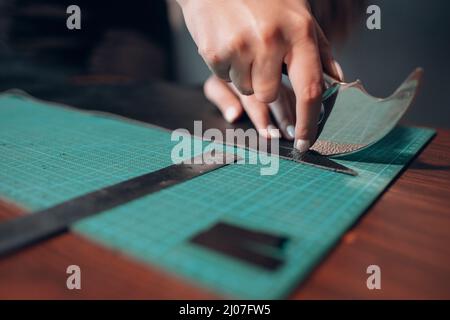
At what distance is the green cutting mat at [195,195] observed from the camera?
37 cm

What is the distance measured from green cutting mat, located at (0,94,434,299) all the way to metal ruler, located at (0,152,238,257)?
0.02 metres

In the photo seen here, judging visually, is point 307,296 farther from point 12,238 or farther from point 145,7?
point 145,7

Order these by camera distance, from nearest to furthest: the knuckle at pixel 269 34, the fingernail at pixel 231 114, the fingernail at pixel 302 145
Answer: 1. the knuckle at pixel 269 34
2. the fingernail at pixel 302 145
3. the fingernail at pixel 231 114

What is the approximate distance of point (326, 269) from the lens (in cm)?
38

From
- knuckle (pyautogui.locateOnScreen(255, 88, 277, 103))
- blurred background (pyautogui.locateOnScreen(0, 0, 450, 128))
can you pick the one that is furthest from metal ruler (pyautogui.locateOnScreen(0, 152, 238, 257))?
blurred background (pyautogui.locateOnScreen(0, 0, 450, 128))

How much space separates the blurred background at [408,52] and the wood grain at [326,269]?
1.10 metres

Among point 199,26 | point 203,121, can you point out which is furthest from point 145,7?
point 199,26

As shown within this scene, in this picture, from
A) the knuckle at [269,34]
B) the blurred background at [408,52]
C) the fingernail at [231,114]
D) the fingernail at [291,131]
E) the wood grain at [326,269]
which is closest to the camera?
the wood grain at [326,269]

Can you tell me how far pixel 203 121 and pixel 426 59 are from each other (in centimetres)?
105

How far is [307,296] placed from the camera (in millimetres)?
338

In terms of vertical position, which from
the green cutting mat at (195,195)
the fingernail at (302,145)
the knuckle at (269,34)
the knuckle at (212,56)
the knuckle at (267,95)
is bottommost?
the green cutting mat at (195,195)

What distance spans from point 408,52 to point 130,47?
1264 millimetres

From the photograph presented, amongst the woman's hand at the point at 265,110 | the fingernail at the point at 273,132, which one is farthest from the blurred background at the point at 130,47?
the fingernail at the point at 273,132

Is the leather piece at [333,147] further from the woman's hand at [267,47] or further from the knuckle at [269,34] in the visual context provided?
the knuckle at [269,34]
